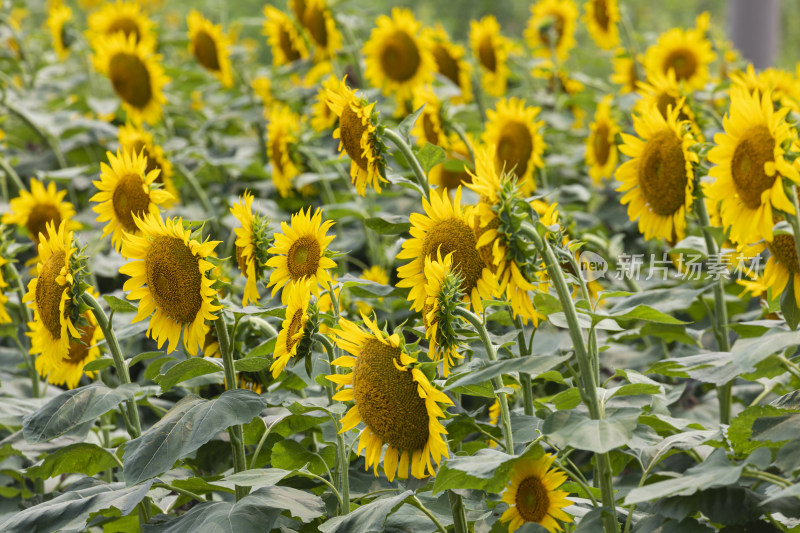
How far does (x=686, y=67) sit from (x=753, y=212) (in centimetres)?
218

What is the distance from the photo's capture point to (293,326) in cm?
166

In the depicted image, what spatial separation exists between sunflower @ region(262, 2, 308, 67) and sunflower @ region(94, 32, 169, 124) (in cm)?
55

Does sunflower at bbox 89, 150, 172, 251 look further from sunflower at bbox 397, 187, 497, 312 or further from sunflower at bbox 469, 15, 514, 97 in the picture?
sunflower at bbox 469, 15, 514, 97

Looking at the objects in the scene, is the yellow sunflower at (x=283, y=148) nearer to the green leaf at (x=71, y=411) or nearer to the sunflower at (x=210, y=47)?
the sunflower at (x=210, y=47)

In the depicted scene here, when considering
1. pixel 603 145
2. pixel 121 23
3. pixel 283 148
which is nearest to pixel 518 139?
pixel 603 145

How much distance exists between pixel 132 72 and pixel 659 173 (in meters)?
2.32

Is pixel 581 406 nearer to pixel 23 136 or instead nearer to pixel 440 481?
pixel 440 481

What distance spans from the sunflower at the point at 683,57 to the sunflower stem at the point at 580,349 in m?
2.33

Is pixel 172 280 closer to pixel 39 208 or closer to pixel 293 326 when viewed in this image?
pixel 293 326

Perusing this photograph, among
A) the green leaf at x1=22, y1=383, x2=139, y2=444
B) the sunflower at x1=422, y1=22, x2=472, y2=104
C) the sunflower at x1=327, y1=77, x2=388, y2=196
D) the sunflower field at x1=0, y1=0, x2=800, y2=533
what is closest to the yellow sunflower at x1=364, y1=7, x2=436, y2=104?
the sunflower at x1=422, y1=22, x2=472, y2=104

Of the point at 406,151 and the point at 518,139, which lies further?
the point at 518,139

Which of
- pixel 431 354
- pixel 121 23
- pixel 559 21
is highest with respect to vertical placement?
pixel 121 23

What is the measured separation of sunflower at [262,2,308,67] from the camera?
383cm

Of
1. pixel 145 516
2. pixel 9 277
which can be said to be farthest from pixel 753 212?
pixel 9 277
